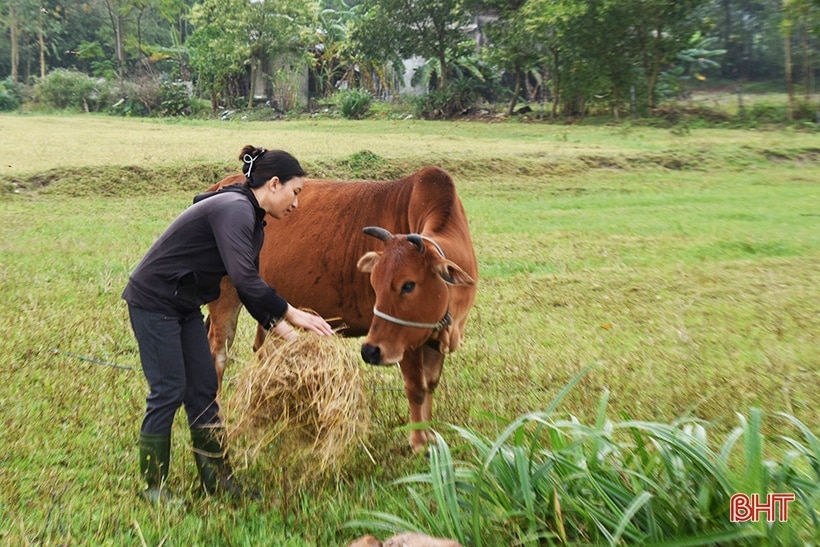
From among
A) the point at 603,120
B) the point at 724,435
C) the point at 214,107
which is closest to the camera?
the point at 724,435

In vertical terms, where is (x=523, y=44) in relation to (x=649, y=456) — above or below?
above

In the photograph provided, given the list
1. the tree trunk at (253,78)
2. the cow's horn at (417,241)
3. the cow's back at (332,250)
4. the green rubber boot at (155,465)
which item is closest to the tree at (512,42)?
the tree trunk at (253,78)

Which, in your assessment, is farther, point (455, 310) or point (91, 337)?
point (91, 337)

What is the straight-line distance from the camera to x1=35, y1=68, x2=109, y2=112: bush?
36.6 m

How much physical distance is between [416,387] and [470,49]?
3020cm

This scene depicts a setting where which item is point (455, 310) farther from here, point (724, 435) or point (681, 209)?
point (681, 209)

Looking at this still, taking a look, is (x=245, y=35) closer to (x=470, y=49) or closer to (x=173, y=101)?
(x=173, y=101)

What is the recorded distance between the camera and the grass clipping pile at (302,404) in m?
3.30

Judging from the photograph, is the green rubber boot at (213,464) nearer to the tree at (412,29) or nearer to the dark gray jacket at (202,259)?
the dark gray jacket at (202,259)

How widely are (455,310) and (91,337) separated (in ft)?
11.1

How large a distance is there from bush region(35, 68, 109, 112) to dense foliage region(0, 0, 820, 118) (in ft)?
0.85

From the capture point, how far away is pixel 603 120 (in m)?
26.9

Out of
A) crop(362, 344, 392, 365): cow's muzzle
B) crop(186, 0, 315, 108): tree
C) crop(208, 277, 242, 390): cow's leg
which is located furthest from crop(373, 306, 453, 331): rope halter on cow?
crop(186, 0, 315, 108): tree

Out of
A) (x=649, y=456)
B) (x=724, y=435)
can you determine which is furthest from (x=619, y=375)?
(x=649, y=456)
